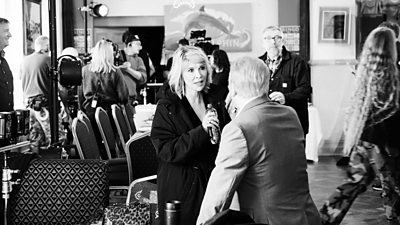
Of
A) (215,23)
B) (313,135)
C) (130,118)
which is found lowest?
(313,135)

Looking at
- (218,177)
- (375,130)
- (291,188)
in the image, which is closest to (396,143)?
(375,130)

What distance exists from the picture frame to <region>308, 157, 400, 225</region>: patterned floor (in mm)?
3448

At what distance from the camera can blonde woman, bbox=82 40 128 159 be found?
882 centimetres

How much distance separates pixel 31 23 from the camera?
9.43 meters

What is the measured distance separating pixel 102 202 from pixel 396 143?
1.63 m

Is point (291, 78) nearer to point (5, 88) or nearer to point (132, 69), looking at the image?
point (5, 88)

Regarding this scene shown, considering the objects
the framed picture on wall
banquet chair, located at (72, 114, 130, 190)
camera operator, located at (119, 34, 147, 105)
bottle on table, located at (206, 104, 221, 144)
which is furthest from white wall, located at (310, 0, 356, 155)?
bottle on table, located at (206, 104, 221, 144)

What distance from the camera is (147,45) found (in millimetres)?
14469

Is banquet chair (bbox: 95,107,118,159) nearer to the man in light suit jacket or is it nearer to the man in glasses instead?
the man in glasses

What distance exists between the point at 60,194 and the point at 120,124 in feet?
13.0

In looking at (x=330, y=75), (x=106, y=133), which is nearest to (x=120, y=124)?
(x=106, y=133)

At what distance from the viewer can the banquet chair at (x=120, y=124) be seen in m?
7.35

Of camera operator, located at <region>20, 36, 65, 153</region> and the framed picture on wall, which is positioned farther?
the framed picture on wall

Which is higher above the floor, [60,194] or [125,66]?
[125,66]
